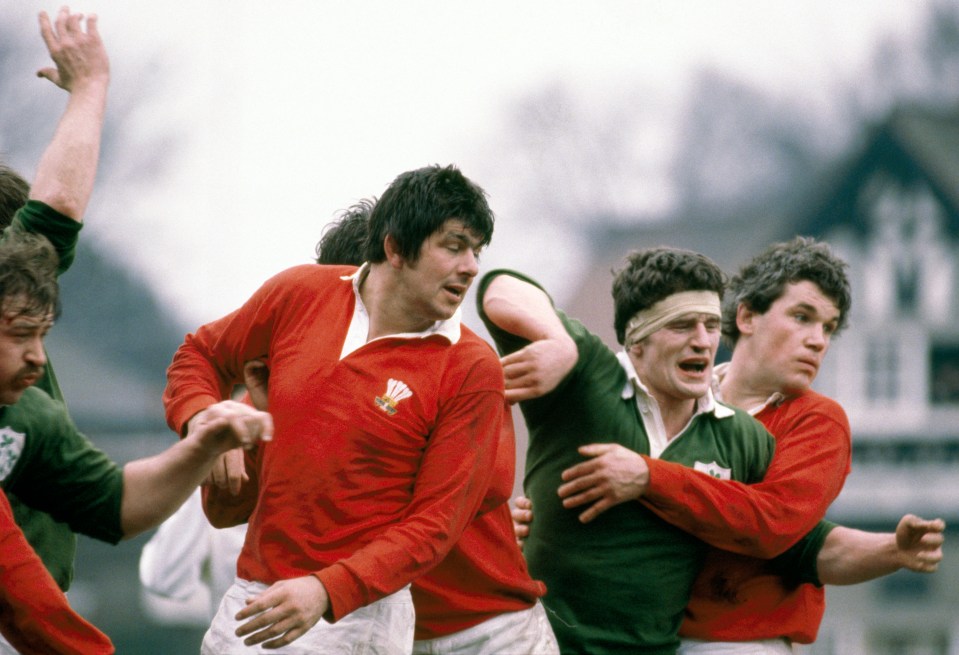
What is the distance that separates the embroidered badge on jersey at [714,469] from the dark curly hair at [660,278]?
0.52 metres

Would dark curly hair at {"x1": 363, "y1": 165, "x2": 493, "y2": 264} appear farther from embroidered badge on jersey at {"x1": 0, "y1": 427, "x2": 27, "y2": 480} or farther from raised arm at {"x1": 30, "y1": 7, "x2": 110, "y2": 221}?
embroidered badge on jersey at {"x1": 0, "y1": 427, "x2": 27, "y2": 480}

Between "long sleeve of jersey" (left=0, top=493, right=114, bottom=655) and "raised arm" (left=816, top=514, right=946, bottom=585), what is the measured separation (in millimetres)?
2418

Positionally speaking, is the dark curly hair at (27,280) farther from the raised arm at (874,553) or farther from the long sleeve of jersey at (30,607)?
Result: the raised arm at (874,553)

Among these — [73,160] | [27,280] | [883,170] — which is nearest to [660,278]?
[73,160]

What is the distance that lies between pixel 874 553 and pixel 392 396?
1.79 m

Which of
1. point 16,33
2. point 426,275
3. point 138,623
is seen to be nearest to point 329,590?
point 426,275

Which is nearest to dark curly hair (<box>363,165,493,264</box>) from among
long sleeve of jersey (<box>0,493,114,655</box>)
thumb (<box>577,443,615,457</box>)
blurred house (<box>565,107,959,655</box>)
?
thumb (<box>577,443,615,457</box>)

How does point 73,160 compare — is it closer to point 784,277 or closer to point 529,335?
point 529,335

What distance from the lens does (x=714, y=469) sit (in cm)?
453

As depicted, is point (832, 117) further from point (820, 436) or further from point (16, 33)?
point (820, 436)

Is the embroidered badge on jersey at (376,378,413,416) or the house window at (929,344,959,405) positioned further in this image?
the house window at (929,344,959,405)

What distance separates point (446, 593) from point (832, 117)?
32438mm

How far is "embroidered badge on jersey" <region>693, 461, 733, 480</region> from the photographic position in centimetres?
452

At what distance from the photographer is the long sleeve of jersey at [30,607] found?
125 inches
